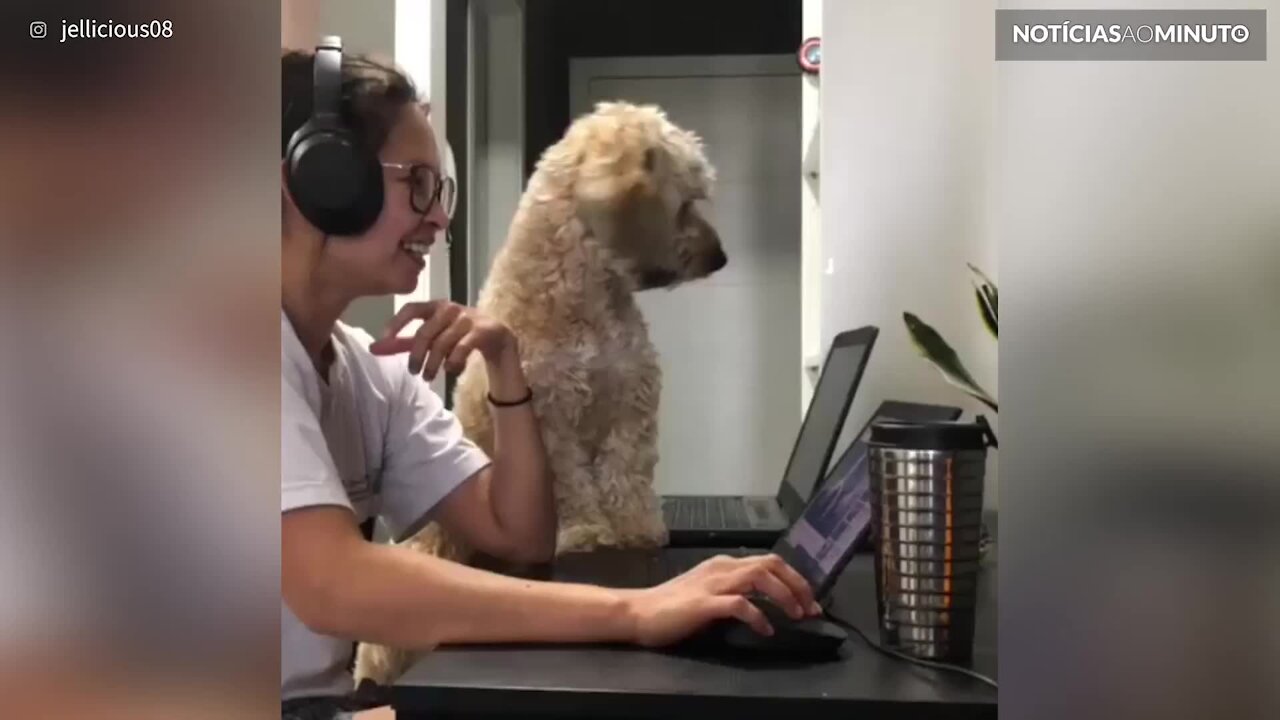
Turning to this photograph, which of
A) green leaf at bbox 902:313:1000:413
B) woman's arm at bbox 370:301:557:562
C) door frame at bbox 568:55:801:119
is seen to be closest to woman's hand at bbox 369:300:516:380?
woman's arm at bbox 370:301:557:562

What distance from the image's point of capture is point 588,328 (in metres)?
0.96

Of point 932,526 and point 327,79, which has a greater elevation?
point 327,79

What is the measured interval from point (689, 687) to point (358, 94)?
41 centimetres

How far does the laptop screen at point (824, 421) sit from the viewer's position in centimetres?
92

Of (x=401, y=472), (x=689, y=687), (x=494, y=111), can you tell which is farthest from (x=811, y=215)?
(x=689, y=687)

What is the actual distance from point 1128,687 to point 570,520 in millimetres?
649

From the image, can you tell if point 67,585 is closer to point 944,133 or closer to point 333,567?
point 333,567

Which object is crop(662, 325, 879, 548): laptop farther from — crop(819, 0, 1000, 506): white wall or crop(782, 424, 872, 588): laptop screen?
crop(782, 424, 872, 588): laptop screen

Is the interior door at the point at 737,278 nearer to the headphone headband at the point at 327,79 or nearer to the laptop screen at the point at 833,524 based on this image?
the laptop screen at the point at 833,524

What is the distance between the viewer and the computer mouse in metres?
0.52

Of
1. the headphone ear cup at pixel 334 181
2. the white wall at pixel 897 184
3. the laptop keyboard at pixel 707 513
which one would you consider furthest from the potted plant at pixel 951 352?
the headphone ear cup at pixel 334 181

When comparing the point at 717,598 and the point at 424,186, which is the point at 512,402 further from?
the point at 717,598

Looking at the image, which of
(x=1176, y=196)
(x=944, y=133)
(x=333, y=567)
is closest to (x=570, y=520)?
(x=333, y=567)

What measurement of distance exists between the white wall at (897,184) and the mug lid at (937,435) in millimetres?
503
